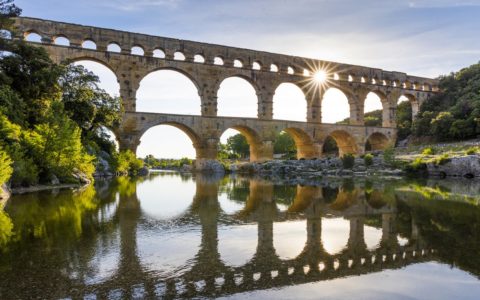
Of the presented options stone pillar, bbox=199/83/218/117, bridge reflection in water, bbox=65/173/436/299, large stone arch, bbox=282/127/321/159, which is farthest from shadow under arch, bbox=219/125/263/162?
bridge reflection in water, bbox=65/173/436/299

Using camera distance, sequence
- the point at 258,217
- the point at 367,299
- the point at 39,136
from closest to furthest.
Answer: the point at 367,299
the point at 258,217
the point at 39,136

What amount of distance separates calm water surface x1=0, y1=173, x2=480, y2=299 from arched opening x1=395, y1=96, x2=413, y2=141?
36.8 metres

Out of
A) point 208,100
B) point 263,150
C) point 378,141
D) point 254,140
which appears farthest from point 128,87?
point 378,141

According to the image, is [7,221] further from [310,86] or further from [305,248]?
[310,86]

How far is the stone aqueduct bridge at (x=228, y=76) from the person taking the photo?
2981 cm

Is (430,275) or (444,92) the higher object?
(444,92)

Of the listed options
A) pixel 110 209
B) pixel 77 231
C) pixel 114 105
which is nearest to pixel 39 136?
pixel 110 209

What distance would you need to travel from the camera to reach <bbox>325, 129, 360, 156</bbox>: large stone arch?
40438mm

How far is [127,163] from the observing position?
96.8 feet

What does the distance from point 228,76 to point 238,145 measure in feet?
113

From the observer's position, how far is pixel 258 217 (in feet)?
27.3

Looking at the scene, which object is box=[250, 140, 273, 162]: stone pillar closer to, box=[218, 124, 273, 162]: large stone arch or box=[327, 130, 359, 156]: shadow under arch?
box=[218, 124, 273, 162]: large stone arch

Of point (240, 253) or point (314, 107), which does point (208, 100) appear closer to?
point (314, 107)

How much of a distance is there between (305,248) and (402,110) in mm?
50572
